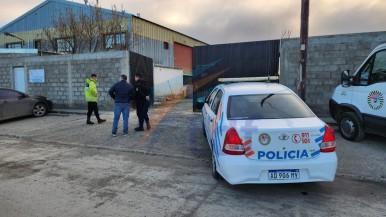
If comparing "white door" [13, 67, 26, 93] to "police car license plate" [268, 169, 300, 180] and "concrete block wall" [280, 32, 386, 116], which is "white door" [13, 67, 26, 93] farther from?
"police car license plate" [268, 169, 300, 180]

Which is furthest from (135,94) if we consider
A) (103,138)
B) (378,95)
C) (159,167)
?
(378,95)

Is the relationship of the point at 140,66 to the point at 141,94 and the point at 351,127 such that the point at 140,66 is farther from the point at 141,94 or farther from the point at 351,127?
the point at 351,127

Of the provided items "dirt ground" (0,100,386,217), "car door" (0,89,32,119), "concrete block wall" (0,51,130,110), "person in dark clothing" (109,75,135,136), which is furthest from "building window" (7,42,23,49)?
"person in dark clothing" (109,75,135,136)

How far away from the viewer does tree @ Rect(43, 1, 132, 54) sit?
18828 millimetres

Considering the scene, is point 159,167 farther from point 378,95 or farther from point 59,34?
point 59,34

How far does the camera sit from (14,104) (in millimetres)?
10992

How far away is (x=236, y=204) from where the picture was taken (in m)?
3.65

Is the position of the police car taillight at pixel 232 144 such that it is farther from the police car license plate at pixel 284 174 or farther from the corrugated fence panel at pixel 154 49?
the corrugated fence panel at pixel 154 49

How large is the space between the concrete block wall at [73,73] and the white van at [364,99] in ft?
28.0

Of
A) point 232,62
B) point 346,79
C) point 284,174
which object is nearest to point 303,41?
point 346,79

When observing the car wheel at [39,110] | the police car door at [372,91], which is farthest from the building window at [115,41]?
the police car door at [372,91]

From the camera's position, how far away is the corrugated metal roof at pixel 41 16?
80.5 ft

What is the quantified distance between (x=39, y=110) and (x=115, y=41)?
30.6 feet

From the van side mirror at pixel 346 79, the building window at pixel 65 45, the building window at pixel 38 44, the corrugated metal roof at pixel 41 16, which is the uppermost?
the corrugated metal roof at pixel 41 16
